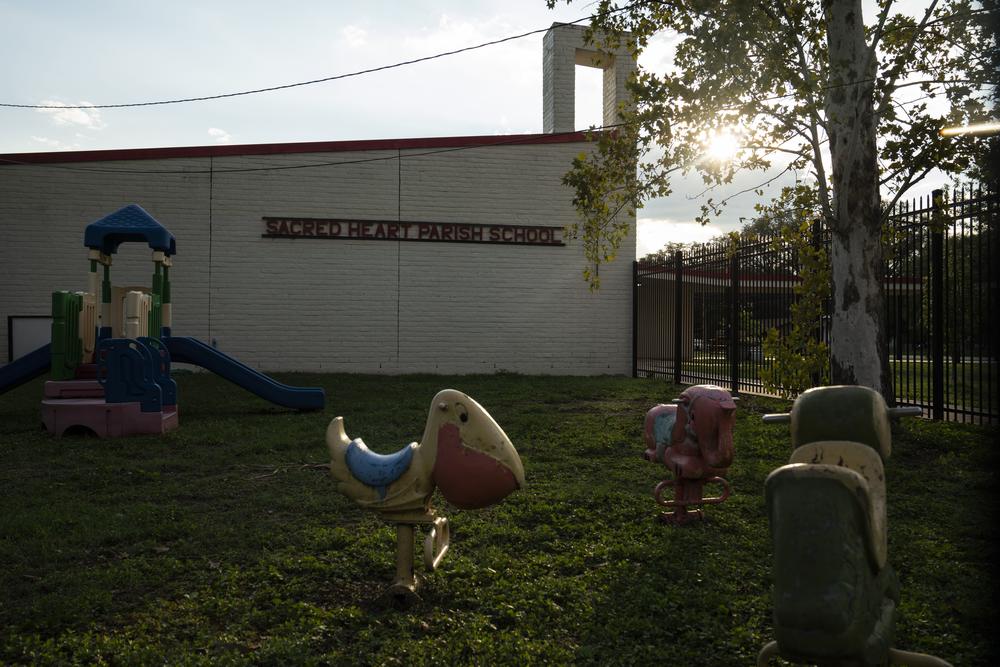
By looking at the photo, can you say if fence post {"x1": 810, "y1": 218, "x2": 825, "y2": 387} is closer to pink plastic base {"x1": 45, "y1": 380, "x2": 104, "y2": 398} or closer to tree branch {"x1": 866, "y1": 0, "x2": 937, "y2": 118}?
tree branch {"x1": 866, "y1": 0, "x2": 937, "y2": 118}

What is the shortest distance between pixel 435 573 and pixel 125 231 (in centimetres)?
826

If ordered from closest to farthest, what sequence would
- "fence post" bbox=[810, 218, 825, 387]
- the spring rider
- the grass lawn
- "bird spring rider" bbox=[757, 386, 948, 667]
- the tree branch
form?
1. "bird spring rider" bbox=[757, 386, 948, 667]
2. the grass lawn
3. the spring rider
4. the tree branch
5. "fence post" bbox=[810, 218, 825, 387]

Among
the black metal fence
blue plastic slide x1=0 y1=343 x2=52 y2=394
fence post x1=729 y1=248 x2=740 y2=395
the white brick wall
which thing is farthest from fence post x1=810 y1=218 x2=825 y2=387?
blue plastic slide x1=0 y1=343 x2=52 y2=394

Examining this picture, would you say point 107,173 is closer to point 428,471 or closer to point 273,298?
point 273,298

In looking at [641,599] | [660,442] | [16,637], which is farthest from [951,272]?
[16,637]

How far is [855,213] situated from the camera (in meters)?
7.94

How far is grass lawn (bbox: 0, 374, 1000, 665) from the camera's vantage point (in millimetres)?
3123

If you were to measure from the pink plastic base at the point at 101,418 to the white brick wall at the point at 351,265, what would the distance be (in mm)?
7839

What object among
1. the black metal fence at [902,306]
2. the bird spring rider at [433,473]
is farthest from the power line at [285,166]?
the bird spring rider at [433,473]

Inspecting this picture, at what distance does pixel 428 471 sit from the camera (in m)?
3.53

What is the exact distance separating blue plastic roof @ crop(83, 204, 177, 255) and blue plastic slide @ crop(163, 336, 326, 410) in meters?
1.43

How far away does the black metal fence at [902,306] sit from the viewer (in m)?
8.02

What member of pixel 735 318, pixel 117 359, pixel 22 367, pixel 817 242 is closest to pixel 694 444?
pixel 817 242

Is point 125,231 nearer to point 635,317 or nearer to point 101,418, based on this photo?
point 101,418
